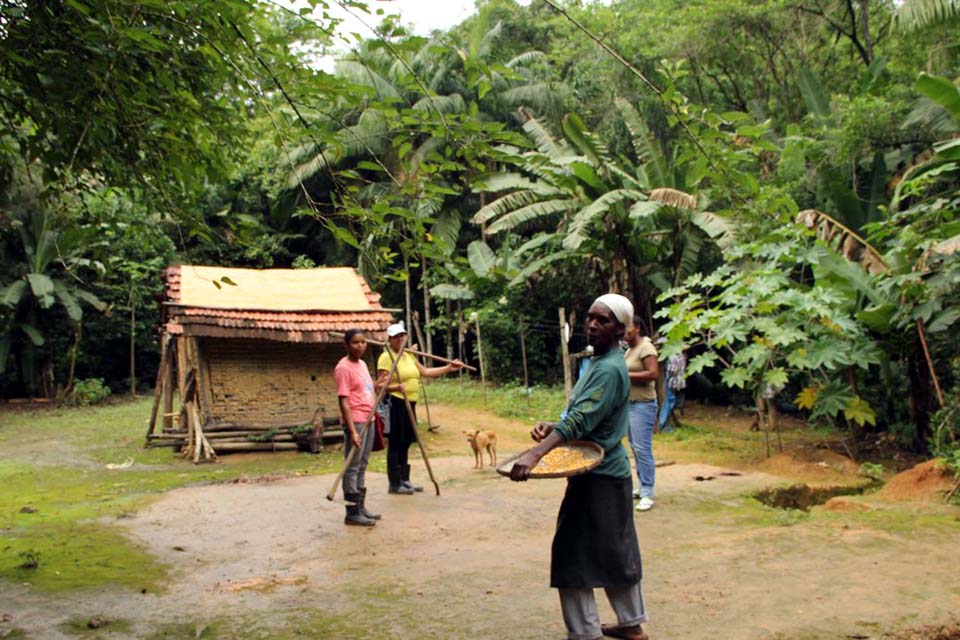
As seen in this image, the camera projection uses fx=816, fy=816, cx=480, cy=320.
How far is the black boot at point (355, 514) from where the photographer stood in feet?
23.0

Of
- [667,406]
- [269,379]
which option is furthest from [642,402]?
[667,406]

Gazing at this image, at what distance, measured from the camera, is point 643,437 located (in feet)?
23.6

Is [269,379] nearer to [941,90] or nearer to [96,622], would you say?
[96,622]

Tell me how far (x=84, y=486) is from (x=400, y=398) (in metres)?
4.82

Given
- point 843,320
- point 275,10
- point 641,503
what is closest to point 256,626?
point 275,10

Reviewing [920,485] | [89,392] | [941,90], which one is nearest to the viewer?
[920,485]

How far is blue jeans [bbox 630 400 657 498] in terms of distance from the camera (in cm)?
716

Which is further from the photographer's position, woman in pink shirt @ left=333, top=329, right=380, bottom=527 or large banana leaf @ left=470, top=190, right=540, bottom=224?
large banana leaf @ left=470, top=190, right=540, bottom=224

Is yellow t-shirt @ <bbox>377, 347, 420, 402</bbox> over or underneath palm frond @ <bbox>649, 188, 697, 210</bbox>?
underneath

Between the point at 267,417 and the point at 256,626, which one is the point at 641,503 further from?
the point at 267,417

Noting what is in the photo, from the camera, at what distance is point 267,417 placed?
12.5 meters

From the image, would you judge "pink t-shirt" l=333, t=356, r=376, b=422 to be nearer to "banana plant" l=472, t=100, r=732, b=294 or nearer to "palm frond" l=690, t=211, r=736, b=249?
"banana plant" l=472, t=100, r=732, b=294

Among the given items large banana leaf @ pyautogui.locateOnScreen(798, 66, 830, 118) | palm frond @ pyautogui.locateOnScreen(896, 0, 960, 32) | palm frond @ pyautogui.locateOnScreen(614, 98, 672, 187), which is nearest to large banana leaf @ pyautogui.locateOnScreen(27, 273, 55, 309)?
palm frond @ pyautogui.locateOnScreen(614, 98, 672, 187)

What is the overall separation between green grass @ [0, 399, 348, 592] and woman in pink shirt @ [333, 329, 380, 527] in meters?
1.68
